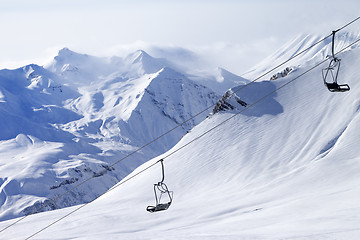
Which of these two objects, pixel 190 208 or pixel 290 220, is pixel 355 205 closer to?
pixel 290 220

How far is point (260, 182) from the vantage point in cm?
6025

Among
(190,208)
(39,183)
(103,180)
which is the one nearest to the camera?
(190,208)

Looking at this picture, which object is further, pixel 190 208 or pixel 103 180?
pixel 103 180

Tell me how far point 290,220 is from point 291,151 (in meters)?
31.0

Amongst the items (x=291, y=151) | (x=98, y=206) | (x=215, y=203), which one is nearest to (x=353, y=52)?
(x=291, y=151)

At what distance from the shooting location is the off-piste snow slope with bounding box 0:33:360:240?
124 feet

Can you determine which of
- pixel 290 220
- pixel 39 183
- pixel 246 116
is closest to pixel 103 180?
pixel 39 183

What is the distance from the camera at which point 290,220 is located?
117 feet

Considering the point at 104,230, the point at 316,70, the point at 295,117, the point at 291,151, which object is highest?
the point at 316,70

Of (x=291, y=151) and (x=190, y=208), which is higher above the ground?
(x=291, y=151)

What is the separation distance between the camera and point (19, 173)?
166 metres

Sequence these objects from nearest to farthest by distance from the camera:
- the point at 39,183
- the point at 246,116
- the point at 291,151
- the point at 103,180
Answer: the point at 291,151
the point at 246,116
the point at 39,183
the point at 103,180

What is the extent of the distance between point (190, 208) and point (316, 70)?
40.9m

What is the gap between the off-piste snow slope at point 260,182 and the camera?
3778cm
